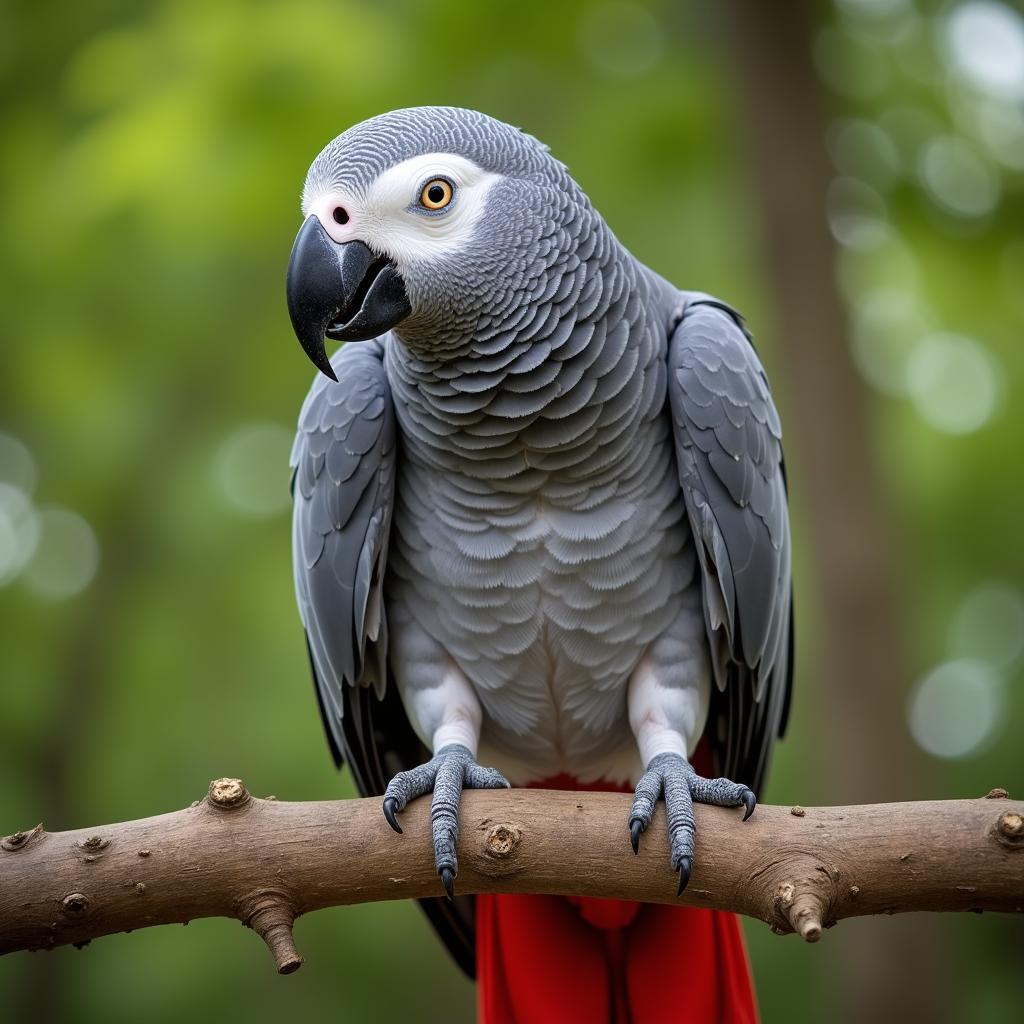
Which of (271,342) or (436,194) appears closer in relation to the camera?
(436,194)

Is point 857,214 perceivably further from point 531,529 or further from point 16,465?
point 16,465

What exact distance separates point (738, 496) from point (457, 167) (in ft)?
2.93

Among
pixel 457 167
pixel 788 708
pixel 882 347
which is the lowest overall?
pixel 788 708

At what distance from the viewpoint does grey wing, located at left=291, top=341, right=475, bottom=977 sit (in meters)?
2.45

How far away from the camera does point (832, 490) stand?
4168 millimetres

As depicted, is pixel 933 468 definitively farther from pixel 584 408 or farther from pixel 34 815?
pixel 34 815

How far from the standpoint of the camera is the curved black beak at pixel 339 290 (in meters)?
2.06

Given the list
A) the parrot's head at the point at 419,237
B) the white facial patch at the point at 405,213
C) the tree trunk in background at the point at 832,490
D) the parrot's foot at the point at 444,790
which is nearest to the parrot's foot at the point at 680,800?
the parrot's foot at the point at 444,790

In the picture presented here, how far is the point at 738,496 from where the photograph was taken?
7.91 feet

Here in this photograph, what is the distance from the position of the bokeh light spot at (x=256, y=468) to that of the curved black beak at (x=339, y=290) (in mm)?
2900

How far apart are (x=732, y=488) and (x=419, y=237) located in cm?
84

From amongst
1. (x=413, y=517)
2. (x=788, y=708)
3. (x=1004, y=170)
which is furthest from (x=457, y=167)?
(x=1004, y=170)

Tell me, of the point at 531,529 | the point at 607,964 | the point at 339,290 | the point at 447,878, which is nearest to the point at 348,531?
the point at 531,529

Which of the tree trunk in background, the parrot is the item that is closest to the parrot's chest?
the parrot
